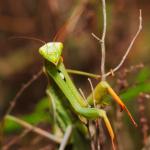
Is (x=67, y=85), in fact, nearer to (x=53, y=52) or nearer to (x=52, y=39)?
(x=53, y=52)

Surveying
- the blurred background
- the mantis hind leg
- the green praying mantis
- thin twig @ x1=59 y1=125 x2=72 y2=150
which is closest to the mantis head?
the green praying mantis

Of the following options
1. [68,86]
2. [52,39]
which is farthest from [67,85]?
[52,39]

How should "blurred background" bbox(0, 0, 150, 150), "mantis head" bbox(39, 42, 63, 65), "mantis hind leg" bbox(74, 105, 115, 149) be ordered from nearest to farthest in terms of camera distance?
1. "mantis hind leg" bbox(74, 105, 115, 149)
2. "mantis head" bbox(39, 42, 63, 65)
3. "blurred background" bbox(0, 0, 150, 150)

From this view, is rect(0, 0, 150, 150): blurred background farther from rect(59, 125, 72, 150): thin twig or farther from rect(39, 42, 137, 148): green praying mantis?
rect(39, 42, 137, 148): green praying mantis

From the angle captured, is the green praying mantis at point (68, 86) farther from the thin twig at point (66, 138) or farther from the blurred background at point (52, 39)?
the blurred background at point (52, 39)

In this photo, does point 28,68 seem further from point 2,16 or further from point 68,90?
point 68,90

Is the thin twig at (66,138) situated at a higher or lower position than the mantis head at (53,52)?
lower

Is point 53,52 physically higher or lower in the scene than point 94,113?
higher

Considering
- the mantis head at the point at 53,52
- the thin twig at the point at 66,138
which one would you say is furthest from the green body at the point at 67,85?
the thin twig at the point at 66,138

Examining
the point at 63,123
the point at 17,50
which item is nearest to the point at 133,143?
the point at 63,123
